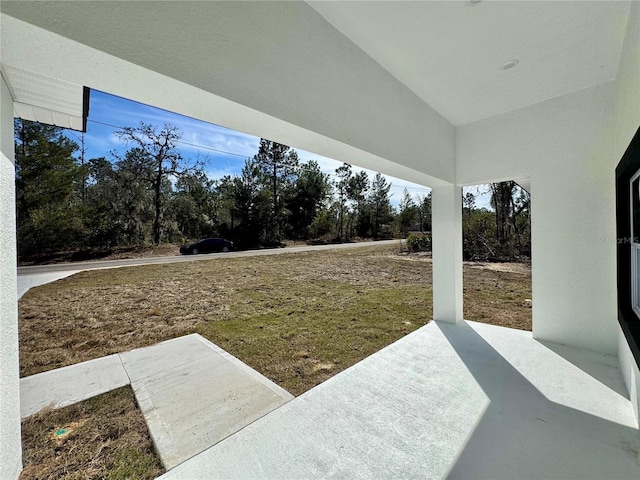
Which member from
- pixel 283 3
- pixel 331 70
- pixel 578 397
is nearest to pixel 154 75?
pixel 283 3

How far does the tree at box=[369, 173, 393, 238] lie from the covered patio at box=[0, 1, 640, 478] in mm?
11851

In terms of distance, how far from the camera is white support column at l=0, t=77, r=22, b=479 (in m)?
1.07

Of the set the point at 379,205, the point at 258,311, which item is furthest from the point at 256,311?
the point at 379,205

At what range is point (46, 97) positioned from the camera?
1.32 m

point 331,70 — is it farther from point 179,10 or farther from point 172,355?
point 172,355

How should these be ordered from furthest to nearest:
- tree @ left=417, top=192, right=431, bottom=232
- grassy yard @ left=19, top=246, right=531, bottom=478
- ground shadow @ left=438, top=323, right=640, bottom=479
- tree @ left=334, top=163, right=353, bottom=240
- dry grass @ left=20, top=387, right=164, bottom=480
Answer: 1. tree @ left=334, top=163, right=353, bottom=240
2. tree @ left=417, top=192, right=431, bottom=232
3. grassy yard @ left=19, top=246, right=531, bottom=478
4. dry grass @ left=20, top=387, right=164, bottom=480
5. ground shadow @ left=438, top=323, right=640, bottom=479

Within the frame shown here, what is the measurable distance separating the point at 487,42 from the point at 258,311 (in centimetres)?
471

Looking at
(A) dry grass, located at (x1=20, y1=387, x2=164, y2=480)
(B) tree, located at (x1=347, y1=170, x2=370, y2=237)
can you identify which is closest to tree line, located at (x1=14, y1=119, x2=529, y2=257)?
(B) tree, located at (x1=347, y1=170, x2=370, y2=237)

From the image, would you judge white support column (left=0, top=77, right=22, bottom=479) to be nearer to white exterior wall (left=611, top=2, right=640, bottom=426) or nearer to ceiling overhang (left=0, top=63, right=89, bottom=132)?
ceiling overhang (left=0, top=63, right=89, bottom=132)

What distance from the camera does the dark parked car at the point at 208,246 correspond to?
6.95m

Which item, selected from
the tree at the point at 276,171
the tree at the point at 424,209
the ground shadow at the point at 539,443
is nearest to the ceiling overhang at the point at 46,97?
the ground shadow at the point at 539,443

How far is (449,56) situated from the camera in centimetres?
201

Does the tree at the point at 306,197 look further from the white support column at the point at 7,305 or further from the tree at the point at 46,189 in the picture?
the white support column at the point at 7,305

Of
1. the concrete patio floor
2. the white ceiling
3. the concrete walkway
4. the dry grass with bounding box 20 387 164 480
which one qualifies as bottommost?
the dry grass with bounding box 20 387 164 480
